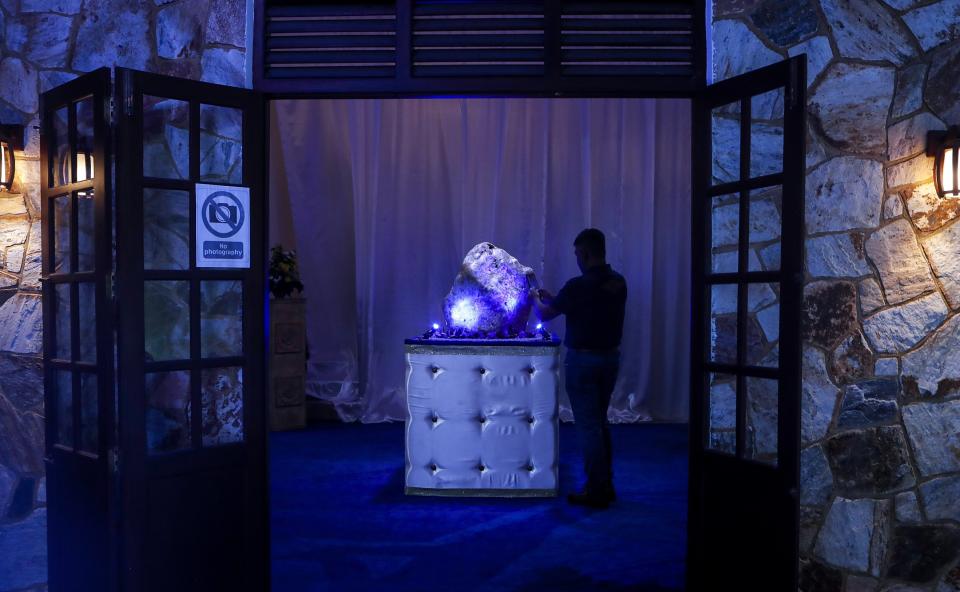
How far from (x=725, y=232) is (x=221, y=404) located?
88.3 inches

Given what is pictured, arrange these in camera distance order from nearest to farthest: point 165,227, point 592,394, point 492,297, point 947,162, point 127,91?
point 127,91, point 947,162, point 165,227, point 592,394, point 492,297

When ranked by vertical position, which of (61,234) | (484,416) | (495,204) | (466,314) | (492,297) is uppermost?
(495,204)

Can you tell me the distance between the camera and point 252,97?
3.30 meters

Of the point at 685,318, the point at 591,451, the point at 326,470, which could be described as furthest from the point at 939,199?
the point at 685,318

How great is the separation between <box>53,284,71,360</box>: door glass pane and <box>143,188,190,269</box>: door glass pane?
47cm

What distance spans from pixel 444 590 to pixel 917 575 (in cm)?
204

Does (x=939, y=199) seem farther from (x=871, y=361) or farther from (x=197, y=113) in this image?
(x=197, y=113)

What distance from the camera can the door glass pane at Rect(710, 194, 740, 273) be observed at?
3.22 metres

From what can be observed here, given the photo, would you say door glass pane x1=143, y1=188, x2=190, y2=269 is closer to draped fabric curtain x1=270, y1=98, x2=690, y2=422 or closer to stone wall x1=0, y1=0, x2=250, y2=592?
stone wall x1=0, y1=0, x2=250, y2=592

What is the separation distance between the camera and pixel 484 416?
16.4 ft

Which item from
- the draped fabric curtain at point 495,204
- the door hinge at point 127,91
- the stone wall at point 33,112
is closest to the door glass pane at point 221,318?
the door hinge at point 127,91

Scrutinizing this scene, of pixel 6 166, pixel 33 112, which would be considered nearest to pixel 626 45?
pixel 33 112

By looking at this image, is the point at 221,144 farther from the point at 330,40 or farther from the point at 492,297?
the point at 492,297

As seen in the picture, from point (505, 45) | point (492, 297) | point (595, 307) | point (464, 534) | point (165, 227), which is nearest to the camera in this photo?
point (165, 227)
